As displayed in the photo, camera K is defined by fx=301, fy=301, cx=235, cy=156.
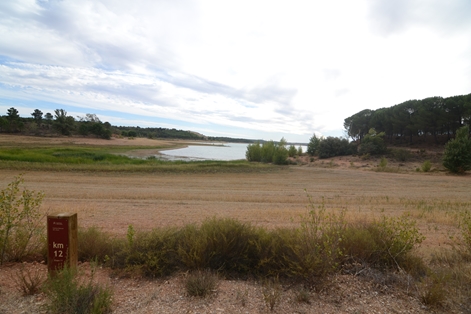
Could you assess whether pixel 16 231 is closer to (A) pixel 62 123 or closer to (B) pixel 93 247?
(B) pixel 93 247

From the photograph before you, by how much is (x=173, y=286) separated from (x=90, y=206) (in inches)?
355

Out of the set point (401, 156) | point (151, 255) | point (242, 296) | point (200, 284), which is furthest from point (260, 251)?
point (401, 156)

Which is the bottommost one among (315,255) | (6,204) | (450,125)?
(315,255)

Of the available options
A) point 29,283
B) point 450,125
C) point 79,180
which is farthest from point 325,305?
point 450,125

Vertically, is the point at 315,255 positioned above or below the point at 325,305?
above

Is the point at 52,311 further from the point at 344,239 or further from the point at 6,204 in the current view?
the point at 344,239

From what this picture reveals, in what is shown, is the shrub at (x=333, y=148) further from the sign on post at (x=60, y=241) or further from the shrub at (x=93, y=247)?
Result: the sign on post at (x=60, y=241)

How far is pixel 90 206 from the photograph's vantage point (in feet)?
39.5

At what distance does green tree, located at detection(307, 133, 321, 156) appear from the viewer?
64000 mm

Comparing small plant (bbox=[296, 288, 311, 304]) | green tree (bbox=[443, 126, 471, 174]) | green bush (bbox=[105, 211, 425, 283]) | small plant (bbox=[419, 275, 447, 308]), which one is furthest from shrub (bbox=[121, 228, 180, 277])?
green tree (bbox=[443, 126, 471, 174])

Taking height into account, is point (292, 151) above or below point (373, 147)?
below

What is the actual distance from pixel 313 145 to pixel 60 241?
2508 inches

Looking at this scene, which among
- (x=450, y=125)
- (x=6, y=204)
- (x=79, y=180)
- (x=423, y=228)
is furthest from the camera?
(x=450, y=125)

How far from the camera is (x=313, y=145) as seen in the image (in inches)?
2557
